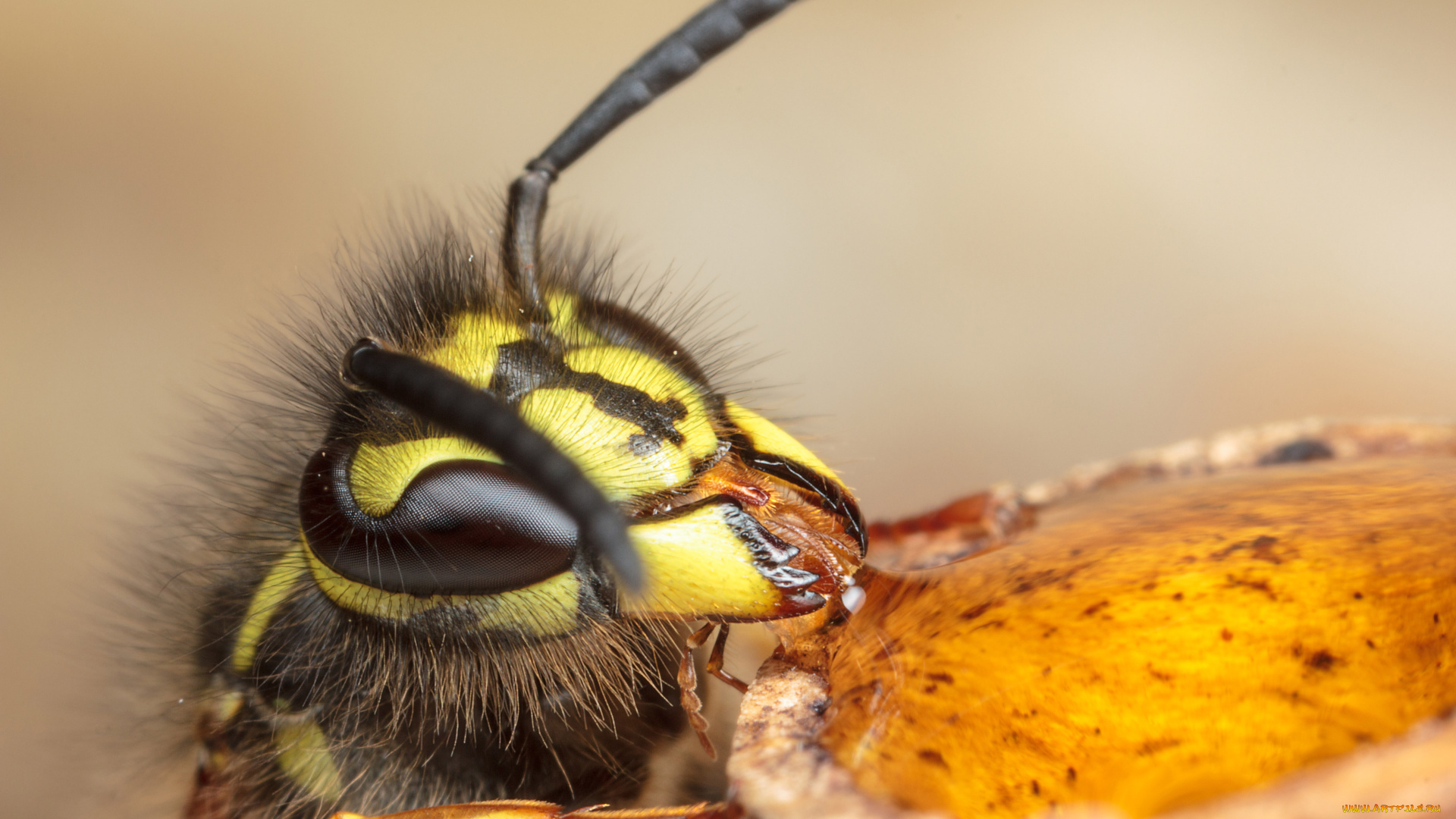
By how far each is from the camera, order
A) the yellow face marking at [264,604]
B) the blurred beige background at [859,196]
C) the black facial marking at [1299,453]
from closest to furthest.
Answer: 1. the yellow face marking at [264,604]
2. the black facial marking at [1299,453]
3. the blurred beige background at [859,196]

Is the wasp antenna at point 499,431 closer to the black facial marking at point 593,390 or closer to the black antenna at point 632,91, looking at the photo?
the black facial marking at point 593,390

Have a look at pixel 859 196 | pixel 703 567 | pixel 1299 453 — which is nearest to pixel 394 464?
pixel 703 567

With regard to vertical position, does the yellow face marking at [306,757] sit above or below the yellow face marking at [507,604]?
below

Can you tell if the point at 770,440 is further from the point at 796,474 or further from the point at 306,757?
the point at 306,757

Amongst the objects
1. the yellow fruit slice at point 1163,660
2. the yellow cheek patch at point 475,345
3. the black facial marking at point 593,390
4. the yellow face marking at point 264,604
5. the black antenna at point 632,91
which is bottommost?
the yellow fruit slice at point 1163,660

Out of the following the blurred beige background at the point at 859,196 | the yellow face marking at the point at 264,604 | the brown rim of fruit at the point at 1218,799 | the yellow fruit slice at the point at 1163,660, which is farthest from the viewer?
the blurred beige background at the point at 859,196

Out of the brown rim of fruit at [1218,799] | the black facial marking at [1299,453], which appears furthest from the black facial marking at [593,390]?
the black facial marking at [1299,453]

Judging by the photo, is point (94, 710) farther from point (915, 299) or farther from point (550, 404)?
point (915, 299)

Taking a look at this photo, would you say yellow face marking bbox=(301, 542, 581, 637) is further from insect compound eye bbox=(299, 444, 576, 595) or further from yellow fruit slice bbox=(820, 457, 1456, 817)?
yellow fruit slice bbox=(820, 457, 1456, 817)
